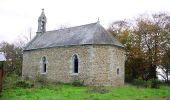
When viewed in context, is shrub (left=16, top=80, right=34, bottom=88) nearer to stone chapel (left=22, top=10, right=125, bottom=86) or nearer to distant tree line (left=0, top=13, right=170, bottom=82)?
stone chapel (left=22, top=10, right=125, bottom=86)

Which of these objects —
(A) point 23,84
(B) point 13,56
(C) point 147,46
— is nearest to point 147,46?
(C) point 147,46

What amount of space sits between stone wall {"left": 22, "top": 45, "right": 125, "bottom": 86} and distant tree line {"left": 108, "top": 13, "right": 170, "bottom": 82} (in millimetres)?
8399

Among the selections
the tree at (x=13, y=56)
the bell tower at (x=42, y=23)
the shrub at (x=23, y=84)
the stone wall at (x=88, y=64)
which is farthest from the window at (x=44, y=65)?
the tree at (x=13, y=56)

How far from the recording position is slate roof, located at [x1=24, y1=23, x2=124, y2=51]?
32.0 metres

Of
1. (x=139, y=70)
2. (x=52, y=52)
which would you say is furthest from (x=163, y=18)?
(x=52, y=52)

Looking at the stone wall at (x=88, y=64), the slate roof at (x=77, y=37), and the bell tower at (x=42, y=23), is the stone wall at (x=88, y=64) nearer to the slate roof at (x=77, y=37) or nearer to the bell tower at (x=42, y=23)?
the slate roof at (x=77, y=37)

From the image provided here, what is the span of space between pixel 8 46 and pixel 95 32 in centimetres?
3522

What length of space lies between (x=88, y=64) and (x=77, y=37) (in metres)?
4.33

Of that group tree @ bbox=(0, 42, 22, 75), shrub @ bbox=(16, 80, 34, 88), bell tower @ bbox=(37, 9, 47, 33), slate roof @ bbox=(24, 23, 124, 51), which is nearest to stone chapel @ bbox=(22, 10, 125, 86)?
slate roof @ bbox=(24, 23, 124, 51)

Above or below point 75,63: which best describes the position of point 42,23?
above

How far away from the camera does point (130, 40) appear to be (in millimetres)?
42844

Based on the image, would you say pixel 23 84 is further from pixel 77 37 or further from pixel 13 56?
pixel 13 56

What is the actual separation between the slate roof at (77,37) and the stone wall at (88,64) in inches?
23.3

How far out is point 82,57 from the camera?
31.8m
